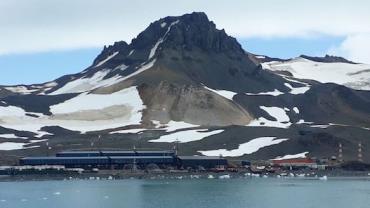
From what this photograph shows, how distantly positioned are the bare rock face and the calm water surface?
2946 inches

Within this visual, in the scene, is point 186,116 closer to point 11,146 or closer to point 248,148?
point 248,148

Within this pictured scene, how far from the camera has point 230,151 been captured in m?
142

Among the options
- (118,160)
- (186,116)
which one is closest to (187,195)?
(118,160)

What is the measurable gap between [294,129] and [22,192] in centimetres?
7899

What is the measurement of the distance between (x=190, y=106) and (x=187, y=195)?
98619 mm

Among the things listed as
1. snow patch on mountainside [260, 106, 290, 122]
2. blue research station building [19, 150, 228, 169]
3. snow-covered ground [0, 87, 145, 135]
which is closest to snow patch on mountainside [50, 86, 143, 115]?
snow-covered ground [0, 87, 145, 135]

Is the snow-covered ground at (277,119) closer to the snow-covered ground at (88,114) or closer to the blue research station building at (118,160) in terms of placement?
the snow-covered ground at (88,114)

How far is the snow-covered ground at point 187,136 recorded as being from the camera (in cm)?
14862

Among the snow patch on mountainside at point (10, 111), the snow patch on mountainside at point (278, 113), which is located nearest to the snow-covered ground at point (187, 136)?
the snow patch on mountainside at point (278, 113)

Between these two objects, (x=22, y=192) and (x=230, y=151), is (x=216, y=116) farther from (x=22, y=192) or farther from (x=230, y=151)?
(x=22, y=192)

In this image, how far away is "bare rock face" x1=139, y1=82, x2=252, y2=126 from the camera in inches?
6727

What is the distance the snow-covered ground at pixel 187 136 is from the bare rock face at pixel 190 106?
13.9 metres

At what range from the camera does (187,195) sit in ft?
253

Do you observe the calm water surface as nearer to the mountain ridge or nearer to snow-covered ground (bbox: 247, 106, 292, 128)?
the mountain ridge
